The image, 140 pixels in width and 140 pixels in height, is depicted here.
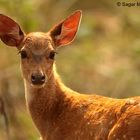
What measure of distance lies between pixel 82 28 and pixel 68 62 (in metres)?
1.34

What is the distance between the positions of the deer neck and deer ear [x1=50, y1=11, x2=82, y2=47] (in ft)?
1.97

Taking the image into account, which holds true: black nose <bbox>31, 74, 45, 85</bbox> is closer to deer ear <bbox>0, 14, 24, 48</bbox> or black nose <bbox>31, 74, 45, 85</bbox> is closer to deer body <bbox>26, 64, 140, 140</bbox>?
deer body <bbox>26, 64, 140, 140</bbox>

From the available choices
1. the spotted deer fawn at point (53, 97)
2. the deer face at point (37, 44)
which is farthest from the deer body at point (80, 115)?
the deer face at point (37, 44)

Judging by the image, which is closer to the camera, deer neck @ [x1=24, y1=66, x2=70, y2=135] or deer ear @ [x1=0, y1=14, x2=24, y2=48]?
deer neck @ [x1=24, y1=66, x2=70, y2=135]

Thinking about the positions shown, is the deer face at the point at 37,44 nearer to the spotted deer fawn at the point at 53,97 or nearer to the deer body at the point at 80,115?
the spotted deer fawn at the point at 53,97

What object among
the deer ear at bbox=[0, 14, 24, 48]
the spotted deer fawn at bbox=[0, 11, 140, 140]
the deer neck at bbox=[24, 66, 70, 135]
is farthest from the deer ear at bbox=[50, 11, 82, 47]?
the deer neck at bbox=[24, 66, 70, 135]

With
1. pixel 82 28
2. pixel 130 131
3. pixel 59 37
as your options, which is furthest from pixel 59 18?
pixel 130 131

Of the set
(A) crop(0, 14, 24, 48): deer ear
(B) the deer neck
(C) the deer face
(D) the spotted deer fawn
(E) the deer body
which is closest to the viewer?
(E) the deer body

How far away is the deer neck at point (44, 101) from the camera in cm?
1323

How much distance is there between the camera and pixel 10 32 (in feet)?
44.5

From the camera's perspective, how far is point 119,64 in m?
21.4

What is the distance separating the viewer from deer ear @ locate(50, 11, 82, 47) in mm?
13641

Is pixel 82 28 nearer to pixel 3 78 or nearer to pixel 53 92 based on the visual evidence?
pixel 3 78

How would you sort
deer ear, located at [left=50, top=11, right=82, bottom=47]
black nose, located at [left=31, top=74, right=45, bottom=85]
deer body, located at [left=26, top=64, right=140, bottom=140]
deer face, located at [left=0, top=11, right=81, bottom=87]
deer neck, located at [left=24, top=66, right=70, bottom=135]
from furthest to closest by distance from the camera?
deer ear, located at [left=50, top=11, right=82, bottom=47], deer neck, located at [left=24, top=66, right=70, bottom=135], deer face, located at [left=0, top=11, right=81, bottom=87], black nose, located at [left=31, top=74, right=45, bottom=85], deer body, located at [left=26, top=64, right=140, bottom=140]
